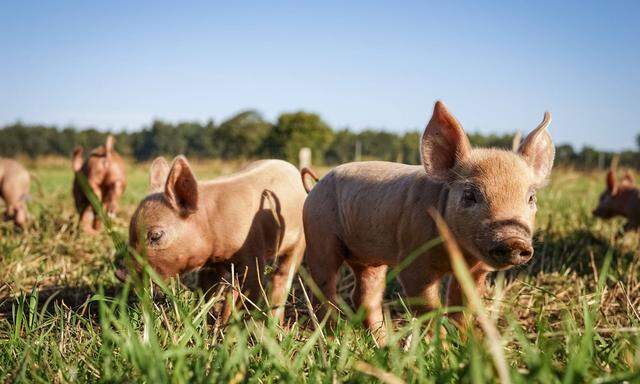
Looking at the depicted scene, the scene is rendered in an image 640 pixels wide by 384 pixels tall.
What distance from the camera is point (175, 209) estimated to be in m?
3.76

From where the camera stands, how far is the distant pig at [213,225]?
3693 mm

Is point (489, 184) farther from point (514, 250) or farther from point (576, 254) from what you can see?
point (576, 254)

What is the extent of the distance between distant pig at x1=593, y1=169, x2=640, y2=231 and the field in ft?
0.87

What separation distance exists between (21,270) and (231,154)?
148ft

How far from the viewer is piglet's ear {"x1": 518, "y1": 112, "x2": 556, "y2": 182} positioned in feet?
9.39

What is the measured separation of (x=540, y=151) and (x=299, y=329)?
1.97 meters

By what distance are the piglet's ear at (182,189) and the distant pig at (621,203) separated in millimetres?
6827

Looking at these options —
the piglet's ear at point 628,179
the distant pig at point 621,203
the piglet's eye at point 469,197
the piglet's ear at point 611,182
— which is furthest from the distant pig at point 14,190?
the piglet's ear at point 628,179

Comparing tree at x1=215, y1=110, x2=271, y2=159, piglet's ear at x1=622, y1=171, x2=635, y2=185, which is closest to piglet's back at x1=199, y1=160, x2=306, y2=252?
piglet's ear at x1=622, y1=171, x2=635, y2=185

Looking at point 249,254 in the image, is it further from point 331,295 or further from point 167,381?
point 167,381

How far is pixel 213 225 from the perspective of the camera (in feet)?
12.6

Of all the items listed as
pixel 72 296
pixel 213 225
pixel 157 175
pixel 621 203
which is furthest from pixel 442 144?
pixel 621 203

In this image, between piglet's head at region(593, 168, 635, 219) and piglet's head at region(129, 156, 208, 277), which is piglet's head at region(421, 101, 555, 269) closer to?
piglet's head at region(129, 156, 208, 277)

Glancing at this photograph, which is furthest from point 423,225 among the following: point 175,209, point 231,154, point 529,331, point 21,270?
point 231,154
